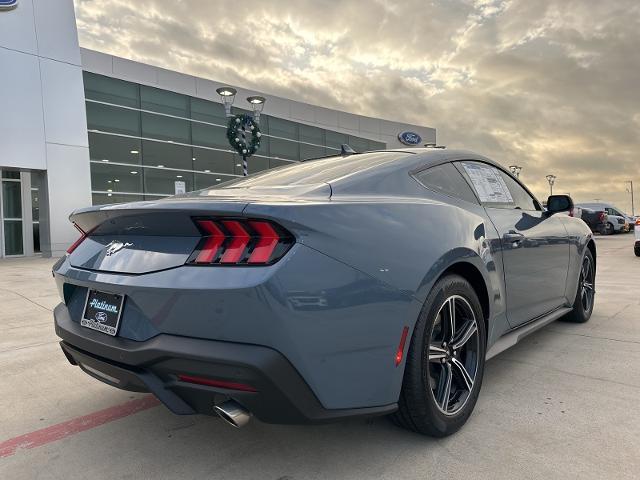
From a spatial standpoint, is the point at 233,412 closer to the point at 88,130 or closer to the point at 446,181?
the point at 446,181

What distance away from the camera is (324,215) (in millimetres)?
1830

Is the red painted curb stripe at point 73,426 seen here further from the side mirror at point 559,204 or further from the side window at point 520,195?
the side mirror at point 559,204

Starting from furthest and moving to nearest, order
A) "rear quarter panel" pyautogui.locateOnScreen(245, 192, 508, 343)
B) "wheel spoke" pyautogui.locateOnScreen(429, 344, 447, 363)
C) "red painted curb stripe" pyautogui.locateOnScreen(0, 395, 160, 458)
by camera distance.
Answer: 1. "red painted curb stripe" pyautogui.locateOnScreen(0, 395, 160, 458)
2. "wheel spoke" pyautogui.locateOnScreen(429, 344, 447, 363)
3. "rear quarter panel" pyautogui.locateOnScreen(245, 192, 508, 343)

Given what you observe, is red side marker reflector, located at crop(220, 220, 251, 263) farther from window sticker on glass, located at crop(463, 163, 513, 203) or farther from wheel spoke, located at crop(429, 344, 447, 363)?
window sticker on glass, located at crop(463, 163, 513, 203)

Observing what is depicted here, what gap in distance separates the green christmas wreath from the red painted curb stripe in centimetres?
1086

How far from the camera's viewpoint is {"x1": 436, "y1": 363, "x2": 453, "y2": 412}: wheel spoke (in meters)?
2.30

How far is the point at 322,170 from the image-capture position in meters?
2.65

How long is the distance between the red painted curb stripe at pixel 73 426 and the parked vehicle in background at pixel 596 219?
26995 mm

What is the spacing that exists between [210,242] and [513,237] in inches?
79.2

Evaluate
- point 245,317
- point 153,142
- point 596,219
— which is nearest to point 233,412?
point 245,317

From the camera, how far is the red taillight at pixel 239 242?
1.72 meters

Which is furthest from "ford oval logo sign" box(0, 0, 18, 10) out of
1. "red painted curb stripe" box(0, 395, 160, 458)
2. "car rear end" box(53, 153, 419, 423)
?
"car rear end" box(53, 153, 419, 423)

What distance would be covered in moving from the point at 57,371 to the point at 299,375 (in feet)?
8.68

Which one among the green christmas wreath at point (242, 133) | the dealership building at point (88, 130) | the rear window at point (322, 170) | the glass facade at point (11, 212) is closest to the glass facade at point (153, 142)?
the dealership building at point (88, 130)
